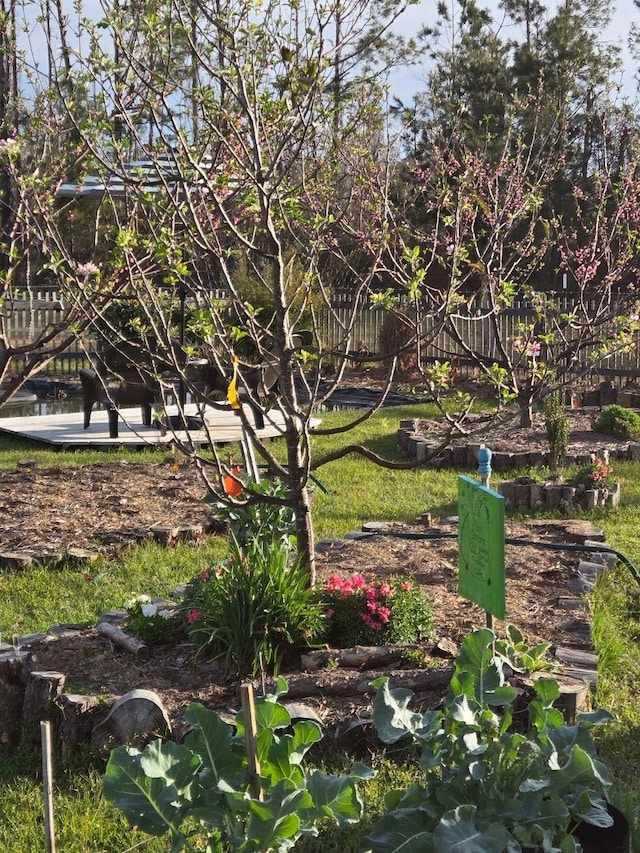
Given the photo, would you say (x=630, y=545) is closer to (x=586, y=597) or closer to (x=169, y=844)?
(x=586, y=597)

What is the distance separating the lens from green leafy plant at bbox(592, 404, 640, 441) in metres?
9.30

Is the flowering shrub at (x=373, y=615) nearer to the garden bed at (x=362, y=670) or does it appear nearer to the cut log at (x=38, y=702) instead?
the garden bed at (x=362, y=670)

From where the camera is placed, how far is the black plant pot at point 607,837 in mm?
2506

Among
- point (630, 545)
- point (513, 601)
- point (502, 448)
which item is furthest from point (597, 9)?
point (513, 601)

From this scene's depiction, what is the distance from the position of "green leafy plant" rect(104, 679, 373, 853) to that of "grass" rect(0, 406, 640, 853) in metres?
0.71

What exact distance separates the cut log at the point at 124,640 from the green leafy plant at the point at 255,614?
0.74 feet

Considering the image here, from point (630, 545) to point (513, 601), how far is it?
1849 millimetres

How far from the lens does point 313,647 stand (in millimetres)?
3896

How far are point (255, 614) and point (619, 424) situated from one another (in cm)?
642

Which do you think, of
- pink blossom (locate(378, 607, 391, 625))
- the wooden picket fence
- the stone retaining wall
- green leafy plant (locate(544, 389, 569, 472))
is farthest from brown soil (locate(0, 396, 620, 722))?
the wooden picket fence

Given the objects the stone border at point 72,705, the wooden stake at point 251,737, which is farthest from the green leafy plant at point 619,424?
the wooden stake at point 251,737

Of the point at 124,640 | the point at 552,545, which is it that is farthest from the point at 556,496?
the point at 124,640

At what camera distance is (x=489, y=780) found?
7.83 feet

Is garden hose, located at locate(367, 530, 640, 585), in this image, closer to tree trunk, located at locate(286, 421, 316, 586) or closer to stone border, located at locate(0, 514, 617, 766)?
stone border, located at locate(0, 514, 617, 766)
